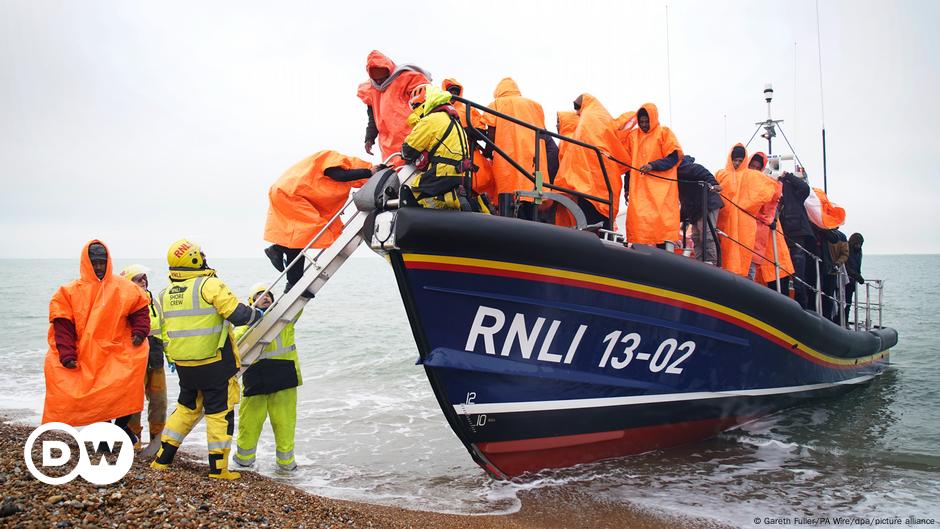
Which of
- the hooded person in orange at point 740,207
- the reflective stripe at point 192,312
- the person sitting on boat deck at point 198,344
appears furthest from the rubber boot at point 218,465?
the hooded person in orange at point 740,207

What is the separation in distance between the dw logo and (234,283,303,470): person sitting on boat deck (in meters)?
0.96

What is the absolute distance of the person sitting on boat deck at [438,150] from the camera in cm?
390

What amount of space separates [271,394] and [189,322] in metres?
1.26

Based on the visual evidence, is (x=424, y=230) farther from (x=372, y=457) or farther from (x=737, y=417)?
(x=737, y=417)

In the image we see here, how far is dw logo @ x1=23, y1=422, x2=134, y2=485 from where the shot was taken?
10.7ft

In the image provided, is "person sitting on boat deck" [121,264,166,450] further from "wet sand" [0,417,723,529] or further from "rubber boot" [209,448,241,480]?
"rubber boot" [209,448,241,480]

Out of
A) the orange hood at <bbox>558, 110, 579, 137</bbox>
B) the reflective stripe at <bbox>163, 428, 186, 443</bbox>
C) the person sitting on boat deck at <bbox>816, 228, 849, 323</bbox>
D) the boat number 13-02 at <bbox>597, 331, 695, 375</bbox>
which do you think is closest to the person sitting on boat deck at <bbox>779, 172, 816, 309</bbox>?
the person sitting on boat deck at <bbox>816, 228, 849, 323</bbox>

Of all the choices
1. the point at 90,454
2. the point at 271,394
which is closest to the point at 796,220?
the point at 271,394

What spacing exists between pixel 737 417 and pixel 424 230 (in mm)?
3709

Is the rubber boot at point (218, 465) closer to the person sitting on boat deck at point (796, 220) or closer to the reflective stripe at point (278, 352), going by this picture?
the reflective stripe at point (278, 352)

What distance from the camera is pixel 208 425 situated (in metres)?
4.06

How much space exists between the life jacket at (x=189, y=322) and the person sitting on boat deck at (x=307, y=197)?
84 cm

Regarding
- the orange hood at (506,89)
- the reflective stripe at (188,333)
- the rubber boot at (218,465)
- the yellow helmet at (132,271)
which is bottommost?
the rubber boot at (218,465)

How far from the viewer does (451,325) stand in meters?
4.11
